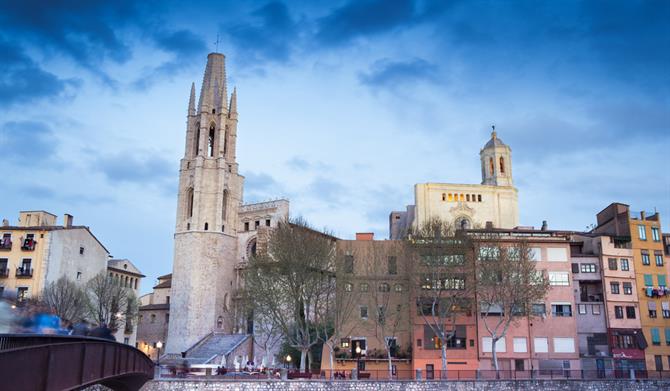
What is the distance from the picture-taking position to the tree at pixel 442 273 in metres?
54.2

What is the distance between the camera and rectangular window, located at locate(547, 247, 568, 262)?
197 ft

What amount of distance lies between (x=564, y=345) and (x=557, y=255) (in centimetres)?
815

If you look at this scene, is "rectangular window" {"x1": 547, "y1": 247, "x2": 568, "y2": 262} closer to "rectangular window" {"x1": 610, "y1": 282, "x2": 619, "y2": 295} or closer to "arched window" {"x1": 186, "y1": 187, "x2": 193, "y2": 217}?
"rectangular window" {"x1": 610, "y1": 282, "x2": 619, "y2": 295}

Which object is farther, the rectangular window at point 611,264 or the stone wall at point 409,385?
the rectangular window at point 611,264

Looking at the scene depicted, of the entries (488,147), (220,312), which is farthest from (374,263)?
(488,147)

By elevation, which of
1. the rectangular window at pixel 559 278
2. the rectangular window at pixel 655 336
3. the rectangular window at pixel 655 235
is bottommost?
the rectangular window at pixel 655 336

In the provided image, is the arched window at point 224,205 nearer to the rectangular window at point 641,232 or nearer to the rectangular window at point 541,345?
the rectangular window at point 541,345

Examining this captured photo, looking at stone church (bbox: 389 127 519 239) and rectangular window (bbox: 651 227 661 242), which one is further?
stone church (bbox: 389 127 519 239)

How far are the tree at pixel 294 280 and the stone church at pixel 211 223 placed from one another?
16790 mm

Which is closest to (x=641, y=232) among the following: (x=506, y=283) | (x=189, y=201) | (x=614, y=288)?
(x=614, y=288)

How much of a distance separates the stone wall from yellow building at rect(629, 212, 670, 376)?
34.2 ft

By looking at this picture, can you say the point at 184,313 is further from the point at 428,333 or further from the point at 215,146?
the point at 428,333

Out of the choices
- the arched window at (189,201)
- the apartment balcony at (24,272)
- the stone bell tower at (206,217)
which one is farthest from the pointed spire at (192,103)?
the apartment balcony at (24,272)

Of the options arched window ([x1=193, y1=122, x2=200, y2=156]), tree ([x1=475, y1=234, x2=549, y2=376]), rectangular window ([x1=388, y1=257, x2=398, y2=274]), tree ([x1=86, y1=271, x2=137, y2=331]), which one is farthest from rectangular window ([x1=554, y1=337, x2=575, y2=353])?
arched window ([x1=193, y1=122, x2=200, y2=156])
